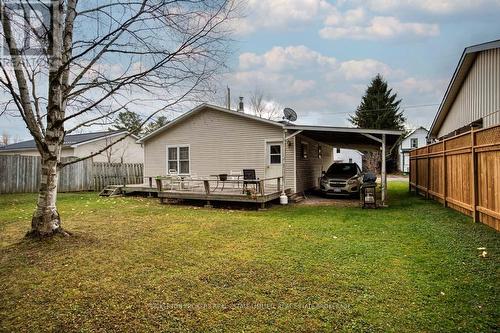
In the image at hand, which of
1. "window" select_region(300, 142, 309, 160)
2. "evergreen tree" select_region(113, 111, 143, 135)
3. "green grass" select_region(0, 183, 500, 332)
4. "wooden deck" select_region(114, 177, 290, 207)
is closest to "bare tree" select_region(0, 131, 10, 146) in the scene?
"wooden deck" select_region(114, 177, 290, 207)

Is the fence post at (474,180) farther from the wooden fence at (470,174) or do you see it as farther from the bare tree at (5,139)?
the bare tree at (5,139)

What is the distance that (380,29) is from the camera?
46.5 feet

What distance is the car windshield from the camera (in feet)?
45.5

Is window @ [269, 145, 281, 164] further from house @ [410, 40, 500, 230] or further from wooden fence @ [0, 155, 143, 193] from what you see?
wooden fence @ [0, 155, 143, 193]

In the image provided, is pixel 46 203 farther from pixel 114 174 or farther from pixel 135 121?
pixel 114 174

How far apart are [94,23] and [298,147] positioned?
31.8ft

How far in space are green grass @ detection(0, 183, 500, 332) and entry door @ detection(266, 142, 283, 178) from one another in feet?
18.6

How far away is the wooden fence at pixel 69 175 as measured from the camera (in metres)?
14.6

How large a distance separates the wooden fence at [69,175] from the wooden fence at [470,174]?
14.2 meters

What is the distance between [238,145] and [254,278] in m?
9.83

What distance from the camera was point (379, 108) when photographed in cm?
3728

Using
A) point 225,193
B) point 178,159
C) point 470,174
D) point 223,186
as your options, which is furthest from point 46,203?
point 178,159

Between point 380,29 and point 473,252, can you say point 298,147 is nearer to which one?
point 380,29

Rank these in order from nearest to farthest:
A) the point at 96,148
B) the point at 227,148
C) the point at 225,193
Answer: the point at 225,193
the point at 227,148
the point at 96,148
